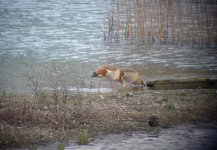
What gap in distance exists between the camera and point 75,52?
20.4 meters

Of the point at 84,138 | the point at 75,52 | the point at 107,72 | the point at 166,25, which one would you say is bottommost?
the point at 75,52

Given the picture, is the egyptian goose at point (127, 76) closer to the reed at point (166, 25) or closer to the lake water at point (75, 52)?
the lake water at point (75, 52)

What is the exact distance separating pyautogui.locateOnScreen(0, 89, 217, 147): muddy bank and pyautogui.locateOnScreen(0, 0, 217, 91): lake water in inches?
147

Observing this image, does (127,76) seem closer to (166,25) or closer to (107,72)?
(107,72)

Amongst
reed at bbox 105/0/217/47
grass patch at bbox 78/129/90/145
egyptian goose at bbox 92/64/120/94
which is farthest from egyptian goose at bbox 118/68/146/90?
reed at bbox 105/0/217/47

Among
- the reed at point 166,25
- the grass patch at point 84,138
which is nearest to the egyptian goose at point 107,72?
the grass patch at point 84,138

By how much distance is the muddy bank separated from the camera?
866cm

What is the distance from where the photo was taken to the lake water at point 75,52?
647 inches

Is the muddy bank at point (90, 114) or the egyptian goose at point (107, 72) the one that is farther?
the egyptian goose at point (107, 72)

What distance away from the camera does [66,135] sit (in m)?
8.65

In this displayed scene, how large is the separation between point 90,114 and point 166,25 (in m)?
12.6

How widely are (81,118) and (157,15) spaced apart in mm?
11907

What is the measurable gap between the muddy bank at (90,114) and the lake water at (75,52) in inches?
147

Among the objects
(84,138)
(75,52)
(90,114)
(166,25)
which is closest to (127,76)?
(90,114)
